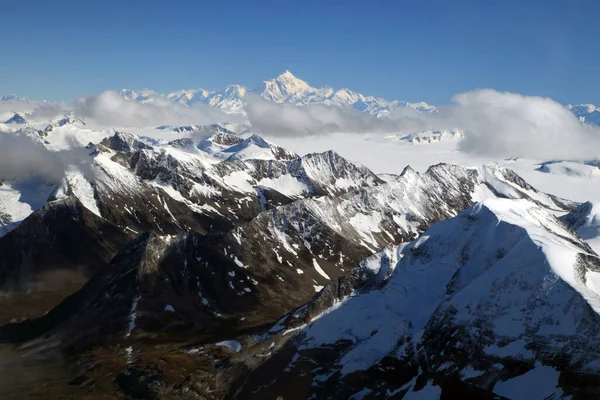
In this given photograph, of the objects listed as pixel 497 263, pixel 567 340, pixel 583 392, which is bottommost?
pixel 583 392

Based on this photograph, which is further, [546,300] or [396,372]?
[396,372]

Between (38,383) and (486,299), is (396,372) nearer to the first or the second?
(486,299)

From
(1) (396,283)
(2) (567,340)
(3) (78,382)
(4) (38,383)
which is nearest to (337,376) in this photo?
(1) (396,283)

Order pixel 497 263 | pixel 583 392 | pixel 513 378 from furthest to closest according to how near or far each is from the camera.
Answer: pixel 497 263, pixel 513 378, pixel 583 392

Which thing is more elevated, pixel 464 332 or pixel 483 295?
pixel 483 295

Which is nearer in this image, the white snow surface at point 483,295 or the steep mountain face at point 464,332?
the steep mountain face at point 464,332

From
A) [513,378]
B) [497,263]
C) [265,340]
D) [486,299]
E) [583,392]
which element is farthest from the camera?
[265,340]

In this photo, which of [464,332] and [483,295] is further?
[483,295]

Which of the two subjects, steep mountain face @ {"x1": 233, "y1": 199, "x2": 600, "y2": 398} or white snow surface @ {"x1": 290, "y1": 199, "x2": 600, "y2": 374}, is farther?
white snow surface @ {"x1": 290, "y1": 199, "x2": 600, "y2": 374}
